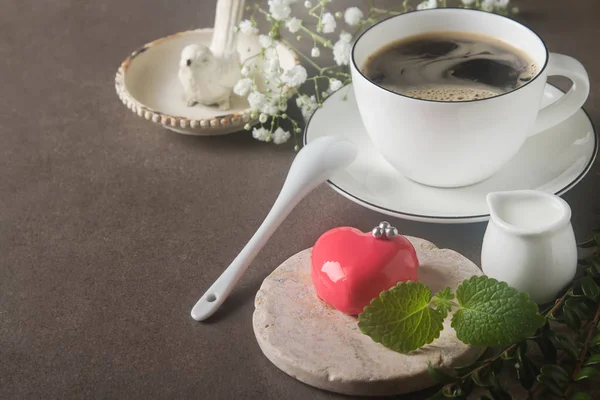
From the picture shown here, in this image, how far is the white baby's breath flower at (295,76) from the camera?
989 mm

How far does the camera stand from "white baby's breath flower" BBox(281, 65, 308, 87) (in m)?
0.99

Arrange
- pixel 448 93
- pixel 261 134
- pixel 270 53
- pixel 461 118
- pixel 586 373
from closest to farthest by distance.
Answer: pixel 586 373, pixel 461 118, pixel 448 93, pixel 261 134, pixel 270 53

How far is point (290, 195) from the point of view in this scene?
0.82 metres

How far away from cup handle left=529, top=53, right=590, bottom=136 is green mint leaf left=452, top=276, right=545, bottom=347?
31cm

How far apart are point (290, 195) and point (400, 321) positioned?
22 cm

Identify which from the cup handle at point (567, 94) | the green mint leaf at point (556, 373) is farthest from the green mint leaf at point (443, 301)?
the cup handle at point (567, 94)

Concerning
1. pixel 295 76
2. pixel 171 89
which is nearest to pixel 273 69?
pixel 295 76

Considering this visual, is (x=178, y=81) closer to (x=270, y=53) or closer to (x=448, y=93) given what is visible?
(x=270, y=53)

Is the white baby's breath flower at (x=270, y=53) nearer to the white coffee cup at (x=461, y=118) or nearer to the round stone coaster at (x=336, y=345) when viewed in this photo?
the white coffee cup at (x=461, y=118)

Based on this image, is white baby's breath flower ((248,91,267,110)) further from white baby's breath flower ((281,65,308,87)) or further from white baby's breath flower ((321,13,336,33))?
white baby's breath flower ((321,13,336,33))

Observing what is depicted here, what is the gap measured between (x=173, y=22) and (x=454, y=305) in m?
0.91

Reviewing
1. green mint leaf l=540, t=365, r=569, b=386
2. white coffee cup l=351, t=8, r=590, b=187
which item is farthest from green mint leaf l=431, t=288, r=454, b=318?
white coffee cup l=351, t=8, r=590, b=187

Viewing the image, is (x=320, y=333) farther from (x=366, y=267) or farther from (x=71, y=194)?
(x=71, y=194)

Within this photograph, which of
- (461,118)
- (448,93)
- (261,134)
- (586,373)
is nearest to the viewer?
(586,373)
